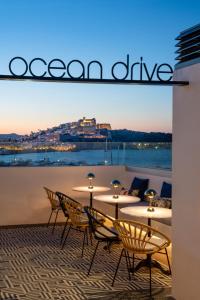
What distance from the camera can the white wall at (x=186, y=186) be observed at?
422cm

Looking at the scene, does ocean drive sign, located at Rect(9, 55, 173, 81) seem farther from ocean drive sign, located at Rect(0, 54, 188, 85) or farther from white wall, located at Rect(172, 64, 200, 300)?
white wall, located at Rect(172, 64, 200, 300)

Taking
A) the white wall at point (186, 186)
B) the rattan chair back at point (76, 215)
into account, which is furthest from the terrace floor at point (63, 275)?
the white wall at point (186, 186)

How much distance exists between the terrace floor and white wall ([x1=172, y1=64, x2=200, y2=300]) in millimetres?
574

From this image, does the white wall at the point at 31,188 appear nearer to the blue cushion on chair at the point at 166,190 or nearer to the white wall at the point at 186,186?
the blue cushion on chair at the point at 166,190

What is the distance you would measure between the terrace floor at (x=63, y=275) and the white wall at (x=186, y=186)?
0.57 m

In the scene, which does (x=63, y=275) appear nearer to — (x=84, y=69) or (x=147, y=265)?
(x=147, y=265)

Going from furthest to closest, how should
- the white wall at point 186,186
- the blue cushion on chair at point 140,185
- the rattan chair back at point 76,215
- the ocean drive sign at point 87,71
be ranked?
the blue cushion on chair at point 140,185 → the rattan chair back at point 76,215 → the white wall at point 186,186 → the ocean drive sign at point 87,71

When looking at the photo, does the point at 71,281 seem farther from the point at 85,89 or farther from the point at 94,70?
the point at 85,89

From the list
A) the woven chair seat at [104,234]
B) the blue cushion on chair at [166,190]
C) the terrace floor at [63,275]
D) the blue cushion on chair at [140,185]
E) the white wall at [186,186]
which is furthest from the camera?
the blue cushion on chair at [140,185]

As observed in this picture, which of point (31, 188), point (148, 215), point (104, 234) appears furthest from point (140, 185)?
point (104, 234)

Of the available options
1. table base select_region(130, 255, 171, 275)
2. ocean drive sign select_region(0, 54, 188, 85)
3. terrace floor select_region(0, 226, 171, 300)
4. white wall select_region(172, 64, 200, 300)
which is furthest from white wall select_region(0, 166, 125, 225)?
ocean drive sign select_region(0, 54, 188, 85)

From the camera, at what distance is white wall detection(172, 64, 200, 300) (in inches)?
166

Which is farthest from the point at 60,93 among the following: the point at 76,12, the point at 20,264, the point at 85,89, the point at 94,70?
the point at 94,70

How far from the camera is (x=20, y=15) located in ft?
27.7
